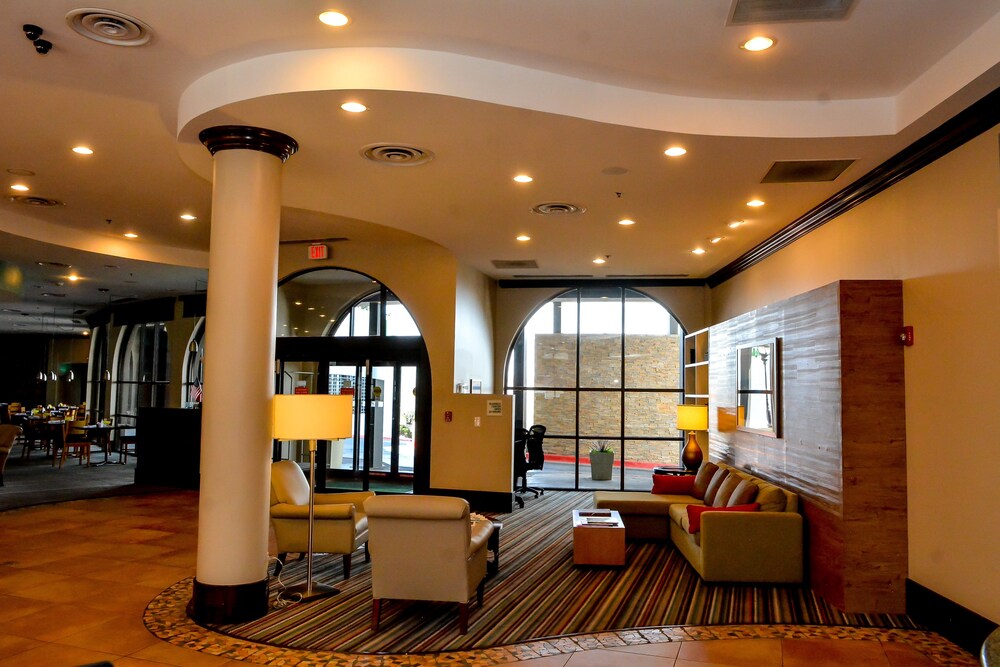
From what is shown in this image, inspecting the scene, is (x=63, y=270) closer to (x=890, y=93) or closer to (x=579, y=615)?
(x=579, y=615)

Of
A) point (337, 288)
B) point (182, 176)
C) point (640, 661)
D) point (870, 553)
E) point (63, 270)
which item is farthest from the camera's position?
point (63, 270)

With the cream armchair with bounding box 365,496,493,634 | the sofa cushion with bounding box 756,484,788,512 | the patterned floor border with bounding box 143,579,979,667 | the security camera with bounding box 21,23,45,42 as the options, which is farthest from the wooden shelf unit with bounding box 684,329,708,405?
the security camera with bounding box 21,23,45,42

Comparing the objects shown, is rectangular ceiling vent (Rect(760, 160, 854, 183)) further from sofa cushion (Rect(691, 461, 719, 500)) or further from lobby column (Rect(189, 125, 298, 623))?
lobby column (Rect(189, 125, 298, 623))

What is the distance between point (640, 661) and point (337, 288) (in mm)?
7702

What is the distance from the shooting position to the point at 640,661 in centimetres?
443

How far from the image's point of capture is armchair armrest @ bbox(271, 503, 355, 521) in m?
6.18

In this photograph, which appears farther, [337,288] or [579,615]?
[337,288]

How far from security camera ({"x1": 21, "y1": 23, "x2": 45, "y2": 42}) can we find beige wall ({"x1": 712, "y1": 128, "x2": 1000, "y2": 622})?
5.71 metres

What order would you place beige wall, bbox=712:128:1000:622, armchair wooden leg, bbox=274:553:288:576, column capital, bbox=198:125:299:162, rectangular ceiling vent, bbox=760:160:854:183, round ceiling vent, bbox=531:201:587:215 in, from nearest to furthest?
beige wall, bbox=712:128:1000:622, column capital, bbox=198:125:299:162, rectangular ceiling vent, bbox=760:160:854:183, armchair wooden leg, bbox=274:553:288:576, round ceiling vent, bbox=531:201:587:215

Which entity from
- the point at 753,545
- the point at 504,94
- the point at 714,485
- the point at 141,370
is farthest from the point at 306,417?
the point at 141,370

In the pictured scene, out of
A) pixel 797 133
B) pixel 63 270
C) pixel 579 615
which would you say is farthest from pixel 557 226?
pixel 63 270

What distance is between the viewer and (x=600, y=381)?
40.5ft

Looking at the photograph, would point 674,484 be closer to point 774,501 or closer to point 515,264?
point 774,501

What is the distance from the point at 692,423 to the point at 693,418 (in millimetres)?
72
